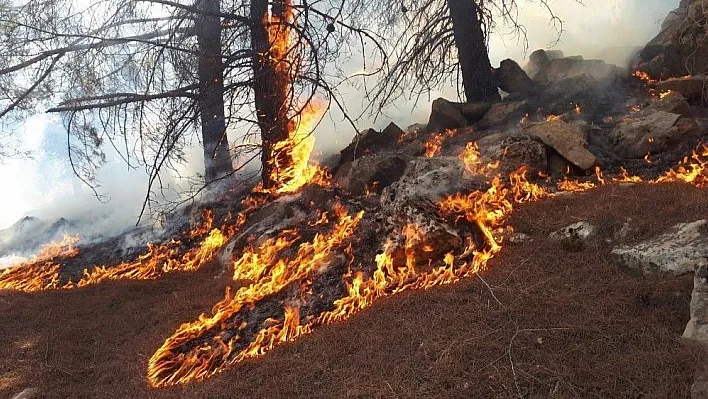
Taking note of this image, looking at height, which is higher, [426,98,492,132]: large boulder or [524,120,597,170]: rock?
[426,98,492,132]: large boulder

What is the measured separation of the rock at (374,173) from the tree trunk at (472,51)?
334 centimetres

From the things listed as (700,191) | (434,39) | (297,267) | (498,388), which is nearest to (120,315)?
(297,267)

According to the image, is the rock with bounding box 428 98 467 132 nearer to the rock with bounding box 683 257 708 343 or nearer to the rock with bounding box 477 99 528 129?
the rock with bounding box 477 99 528 129

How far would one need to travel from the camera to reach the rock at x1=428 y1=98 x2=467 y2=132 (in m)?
9.79

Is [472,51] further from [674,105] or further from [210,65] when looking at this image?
[210,65]

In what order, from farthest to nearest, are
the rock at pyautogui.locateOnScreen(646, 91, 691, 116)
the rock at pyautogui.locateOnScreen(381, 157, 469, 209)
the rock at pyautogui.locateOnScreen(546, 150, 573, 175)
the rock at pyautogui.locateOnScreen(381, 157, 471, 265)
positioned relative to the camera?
the rock at pyautogui.locateOnScreen(646, 91, 691, 116), the rock at pyautogui.locateOnScreen(546, 150, 573, 175), the rock at pyautogui.locateOnScreen(381, 157, 469, 209), the rock at pyautogui.locateOnScreen(381, 157, 471, 265)

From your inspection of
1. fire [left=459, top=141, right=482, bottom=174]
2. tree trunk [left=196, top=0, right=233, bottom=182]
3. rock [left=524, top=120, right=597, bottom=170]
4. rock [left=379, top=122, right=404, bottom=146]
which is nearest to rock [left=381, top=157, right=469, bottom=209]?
fire [left=459, top=141, right=482, bottom=174]

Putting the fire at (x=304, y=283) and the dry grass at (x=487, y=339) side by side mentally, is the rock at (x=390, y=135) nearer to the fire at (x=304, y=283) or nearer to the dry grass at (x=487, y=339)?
the fire at (x=304, y=283)

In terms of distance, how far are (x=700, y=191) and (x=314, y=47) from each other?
5009mm

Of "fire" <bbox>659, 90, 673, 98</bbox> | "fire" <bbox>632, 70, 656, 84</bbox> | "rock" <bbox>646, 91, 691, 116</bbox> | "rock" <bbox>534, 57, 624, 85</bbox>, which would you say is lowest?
"rock" <bbox>646, 91, 691, 116</bbox>

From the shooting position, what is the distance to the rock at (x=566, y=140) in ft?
23.0

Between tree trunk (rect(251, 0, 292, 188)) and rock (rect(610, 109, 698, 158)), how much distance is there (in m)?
5.12

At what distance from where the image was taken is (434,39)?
33.4ft

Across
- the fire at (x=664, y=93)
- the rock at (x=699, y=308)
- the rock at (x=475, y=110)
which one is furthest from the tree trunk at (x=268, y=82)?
the fire at (x=664, y=93)
